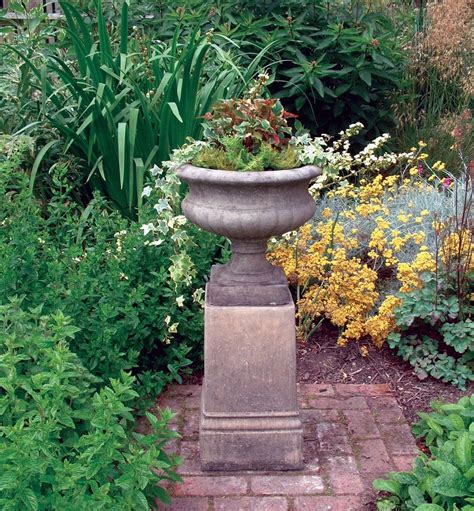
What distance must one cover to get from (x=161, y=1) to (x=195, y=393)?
12.8ft

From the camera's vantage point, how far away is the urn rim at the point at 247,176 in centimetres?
301

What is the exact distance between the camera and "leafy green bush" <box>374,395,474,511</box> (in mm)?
2789

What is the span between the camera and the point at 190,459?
346cm

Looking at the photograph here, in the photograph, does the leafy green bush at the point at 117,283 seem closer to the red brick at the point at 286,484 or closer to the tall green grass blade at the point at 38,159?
the tall green grass blade at the point at 38,159

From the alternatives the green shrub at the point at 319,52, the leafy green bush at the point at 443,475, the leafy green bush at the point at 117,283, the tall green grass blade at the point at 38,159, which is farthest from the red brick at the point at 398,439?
the green shrub at the point at 319,52

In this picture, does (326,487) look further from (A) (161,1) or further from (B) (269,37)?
(A) (161,1)

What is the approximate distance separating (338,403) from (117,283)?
4.04 ft

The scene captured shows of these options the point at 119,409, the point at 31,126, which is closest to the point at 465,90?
the point at 31,126

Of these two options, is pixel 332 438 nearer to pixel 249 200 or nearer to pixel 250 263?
pixel 250 263

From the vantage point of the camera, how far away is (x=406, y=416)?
386 centimetres

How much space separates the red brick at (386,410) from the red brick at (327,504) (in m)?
0.68

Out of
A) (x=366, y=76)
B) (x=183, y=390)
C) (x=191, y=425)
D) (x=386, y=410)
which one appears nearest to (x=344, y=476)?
(x=386, y=410)

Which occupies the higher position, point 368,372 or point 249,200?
point 249,200

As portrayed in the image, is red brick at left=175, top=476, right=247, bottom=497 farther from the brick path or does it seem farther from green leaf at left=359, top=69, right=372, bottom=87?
green leaf at left=359, top=69, right=372, bottom=87
